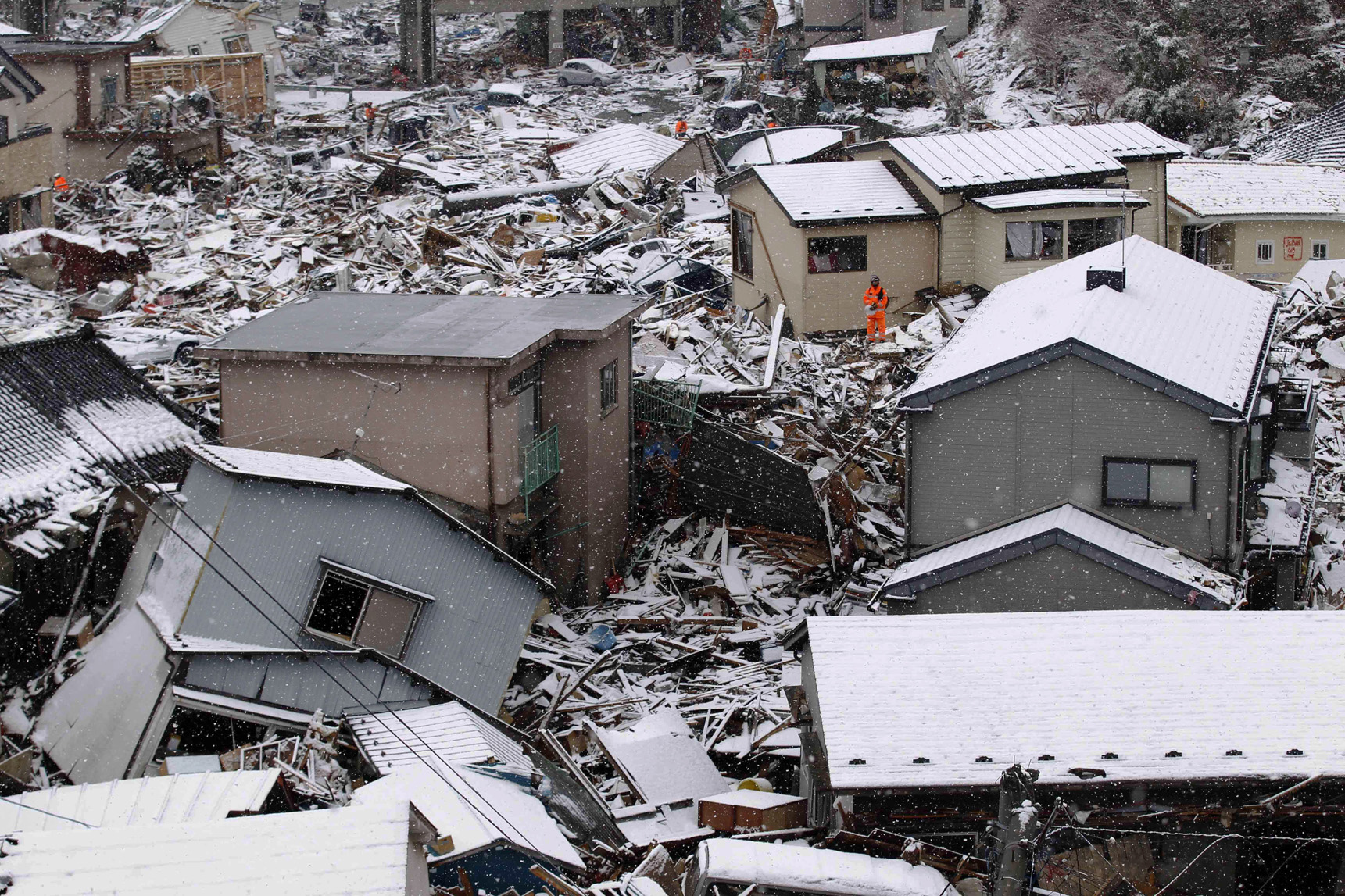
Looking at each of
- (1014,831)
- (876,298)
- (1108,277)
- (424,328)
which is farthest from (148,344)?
(1014,831)

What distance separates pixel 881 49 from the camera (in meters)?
43.8

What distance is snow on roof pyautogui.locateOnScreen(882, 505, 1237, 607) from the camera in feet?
49.4

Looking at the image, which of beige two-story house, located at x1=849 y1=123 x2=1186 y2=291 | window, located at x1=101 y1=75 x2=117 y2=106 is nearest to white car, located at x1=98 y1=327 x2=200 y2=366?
window, located at x1=101 y1=75 x2=117 y2=106

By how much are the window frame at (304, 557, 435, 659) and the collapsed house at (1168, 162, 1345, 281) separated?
19.6m

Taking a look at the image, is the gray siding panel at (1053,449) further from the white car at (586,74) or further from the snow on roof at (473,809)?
the white car at (586,74)

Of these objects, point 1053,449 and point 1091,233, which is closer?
point 1053,449

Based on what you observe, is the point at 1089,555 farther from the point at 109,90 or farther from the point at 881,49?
the point at 109,90

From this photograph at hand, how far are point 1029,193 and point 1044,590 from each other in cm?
1159

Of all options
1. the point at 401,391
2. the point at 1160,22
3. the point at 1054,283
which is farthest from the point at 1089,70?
the point at 401,391

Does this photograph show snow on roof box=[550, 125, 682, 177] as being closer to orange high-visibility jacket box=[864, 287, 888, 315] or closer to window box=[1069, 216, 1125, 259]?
orange high-visibility jacket box=[864, 287, 888, 315]

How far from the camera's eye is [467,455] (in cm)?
1827

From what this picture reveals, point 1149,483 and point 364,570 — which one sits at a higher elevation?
point 1149,483

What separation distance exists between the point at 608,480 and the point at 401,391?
3697 mm

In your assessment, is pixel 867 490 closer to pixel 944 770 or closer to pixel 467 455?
pixel 467 455
